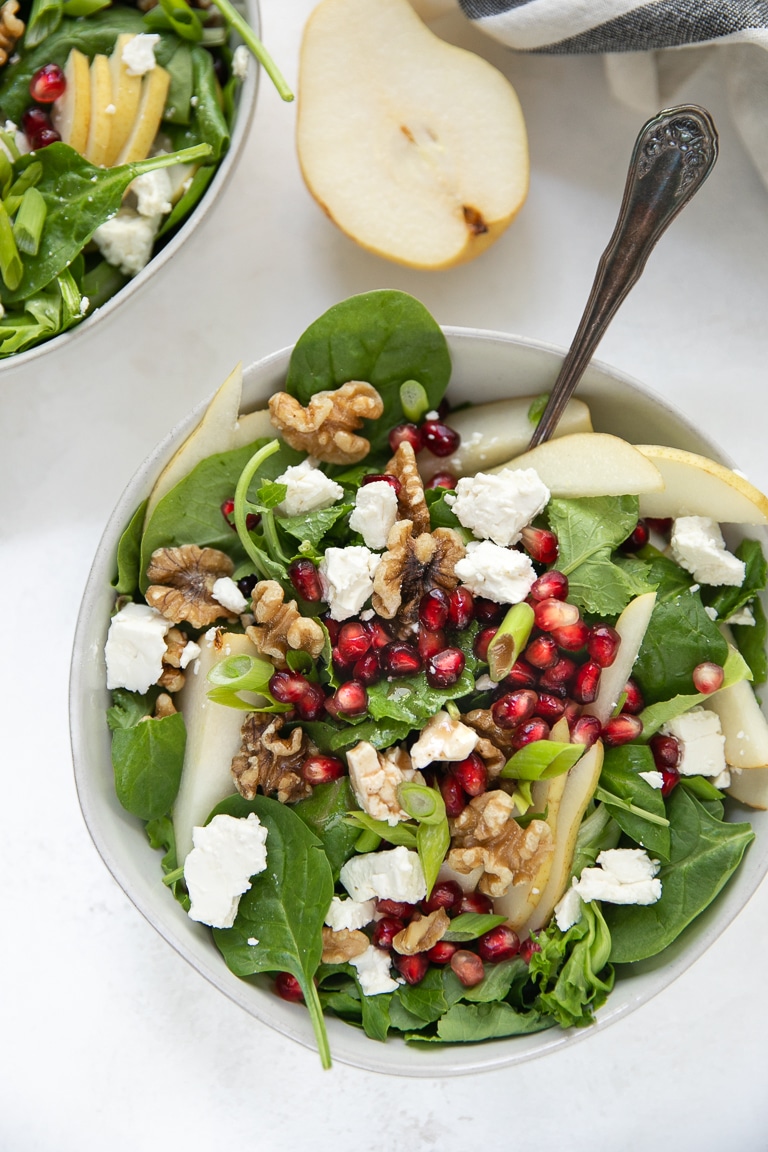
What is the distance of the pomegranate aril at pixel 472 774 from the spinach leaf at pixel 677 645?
0.37 m

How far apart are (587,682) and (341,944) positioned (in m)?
0.67

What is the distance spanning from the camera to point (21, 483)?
2.16 metres

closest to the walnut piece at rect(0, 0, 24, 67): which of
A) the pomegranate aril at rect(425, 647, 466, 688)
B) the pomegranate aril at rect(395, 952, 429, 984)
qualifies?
the pomegranate aril at rect(425, 647, 466, 688)

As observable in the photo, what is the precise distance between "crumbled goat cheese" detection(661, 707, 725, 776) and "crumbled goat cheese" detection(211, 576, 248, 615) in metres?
0.85

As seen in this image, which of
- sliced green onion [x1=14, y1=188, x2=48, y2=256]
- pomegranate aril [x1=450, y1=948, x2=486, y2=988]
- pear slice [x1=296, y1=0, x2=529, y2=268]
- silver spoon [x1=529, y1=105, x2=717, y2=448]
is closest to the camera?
silver spoon [x1=529, y1=105, x2=717, y2=448]

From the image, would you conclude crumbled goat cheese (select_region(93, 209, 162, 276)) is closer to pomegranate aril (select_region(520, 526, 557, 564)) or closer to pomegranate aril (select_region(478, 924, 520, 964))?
pomegranate aril (select_region(520, 526, 557, 564))

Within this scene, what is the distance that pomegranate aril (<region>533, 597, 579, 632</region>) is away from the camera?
171 centimetres

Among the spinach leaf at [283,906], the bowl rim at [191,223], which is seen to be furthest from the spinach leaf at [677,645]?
the bowl rim at [191,223]

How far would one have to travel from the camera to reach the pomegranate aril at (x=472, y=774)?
1.73 meters

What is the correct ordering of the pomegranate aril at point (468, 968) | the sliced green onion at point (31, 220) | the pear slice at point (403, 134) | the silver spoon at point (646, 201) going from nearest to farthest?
1. the silver spoon at point (646, 201)
2. the pomegranate aril at point (468, 968)
3. the sliced green onion at point (31, 220)
4. the pear slice at point (403, 134)

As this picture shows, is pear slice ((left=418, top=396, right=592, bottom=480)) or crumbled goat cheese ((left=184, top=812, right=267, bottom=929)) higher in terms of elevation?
pear slice ((left=418, top=396, right=592, bottom=480))

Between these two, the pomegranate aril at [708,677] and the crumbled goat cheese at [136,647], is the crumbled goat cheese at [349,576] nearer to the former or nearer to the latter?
the crumbled goat cheese at [136,647]

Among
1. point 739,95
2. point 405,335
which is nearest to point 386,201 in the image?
point 405,335

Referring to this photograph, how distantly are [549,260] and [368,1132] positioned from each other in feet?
6.61
